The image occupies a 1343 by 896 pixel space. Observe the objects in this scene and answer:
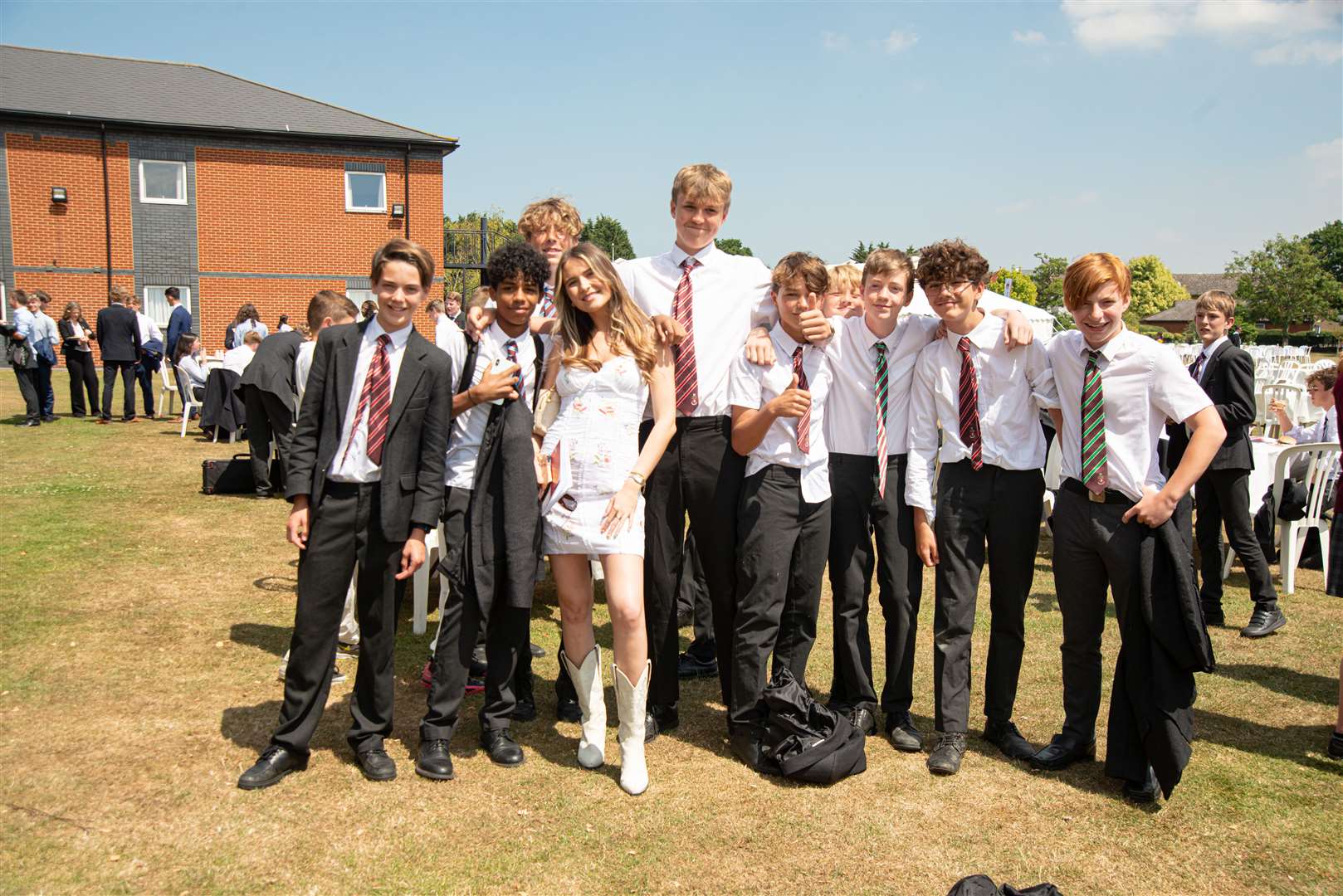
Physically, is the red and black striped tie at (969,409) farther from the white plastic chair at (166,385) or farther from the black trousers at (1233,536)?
the white plastic chair at (166,385)

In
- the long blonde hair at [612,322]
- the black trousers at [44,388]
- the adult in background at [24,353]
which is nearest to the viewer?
the long blonde hair at [612,322]

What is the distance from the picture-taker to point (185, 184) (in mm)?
26859

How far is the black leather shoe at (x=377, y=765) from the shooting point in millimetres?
3895

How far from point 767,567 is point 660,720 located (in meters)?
0.99

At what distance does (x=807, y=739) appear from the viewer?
13.2 ft

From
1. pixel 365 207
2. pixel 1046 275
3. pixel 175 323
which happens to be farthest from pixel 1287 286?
pixel 175 323

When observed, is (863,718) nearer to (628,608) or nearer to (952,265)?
(628,608)

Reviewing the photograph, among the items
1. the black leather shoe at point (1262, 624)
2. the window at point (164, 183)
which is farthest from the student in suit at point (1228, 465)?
the window at point (164, 183)

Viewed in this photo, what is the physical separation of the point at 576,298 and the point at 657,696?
1.92 m

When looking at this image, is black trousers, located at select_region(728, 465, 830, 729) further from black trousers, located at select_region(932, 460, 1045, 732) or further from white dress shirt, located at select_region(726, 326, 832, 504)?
black trousers, located at select_region(932, 460, 1045, 732)

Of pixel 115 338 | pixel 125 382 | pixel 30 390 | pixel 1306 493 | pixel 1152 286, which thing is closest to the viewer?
pixel 1306 493

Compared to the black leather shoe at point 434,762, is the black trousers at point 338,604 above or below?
above

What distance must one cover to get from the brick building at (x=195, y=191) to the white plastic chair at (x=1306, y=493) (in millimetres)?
25075

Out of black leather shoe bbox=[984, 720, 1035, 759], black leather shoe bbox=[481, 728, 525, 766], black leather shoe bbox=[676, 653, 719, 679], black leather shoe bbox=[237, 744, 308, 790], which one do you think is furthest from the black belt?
black leather shoe bbox=[237, 744, 308, 790]
